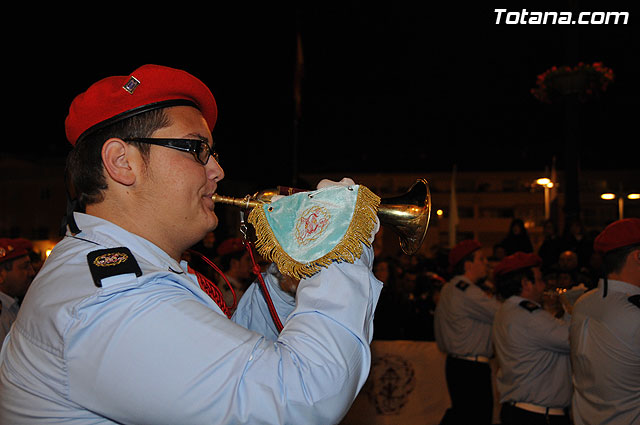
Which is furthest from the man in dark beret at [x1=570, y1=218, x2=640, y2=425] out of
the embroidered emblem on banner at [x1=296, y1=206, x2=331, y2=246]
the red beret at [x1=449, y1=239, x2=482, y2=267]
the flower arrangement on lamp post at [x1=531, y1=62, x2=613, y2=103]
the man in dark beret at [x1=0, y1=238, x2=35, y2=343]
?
the flower arrangement on lamp post at [x1=531, y1=62, x2=613, y2=103]

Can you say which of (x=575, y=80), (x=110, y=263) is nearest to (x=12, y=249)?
(x=110, y=263)

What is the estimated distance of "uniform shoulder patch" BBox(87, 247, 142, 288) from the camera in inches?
44.1

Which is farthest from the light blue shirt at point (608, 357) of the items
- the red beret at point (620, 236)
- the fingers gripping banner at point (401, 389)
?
the fingers gripping banner at point (401, 389)

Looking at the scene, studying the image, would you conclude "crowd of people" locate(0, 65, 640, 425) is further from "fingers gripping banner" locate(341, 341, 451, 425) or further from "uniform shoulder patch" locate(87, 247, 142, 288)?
"fingers gripping banner" locate(341, 341, 451, 425)

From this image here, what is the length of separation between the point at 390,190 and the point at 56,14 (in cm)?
2515

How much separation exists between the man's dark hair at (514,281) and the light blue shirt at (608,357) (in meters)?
1.49

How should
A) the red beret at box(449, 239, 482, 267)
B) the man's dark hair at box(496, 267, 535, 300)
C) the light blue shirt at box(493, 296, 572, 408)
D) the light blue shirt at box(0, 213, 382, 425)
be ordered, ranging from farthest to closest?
the red beret at box(449, 239, 482, 267) → the man's dark hair at box(496, 267, 535, 300) → the light blue shirt at box(493, 296, 572, 408) → the light blue shirt at box(0, 213, 382, 425)

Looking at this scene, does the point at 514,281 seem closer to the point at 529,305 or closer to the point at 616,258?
the point at 529,305

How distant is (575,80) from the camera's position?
8531 mm

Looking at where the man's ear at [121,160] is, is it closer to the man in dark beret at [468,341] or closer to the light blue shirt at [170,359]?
the light blue shirt at [170,359]

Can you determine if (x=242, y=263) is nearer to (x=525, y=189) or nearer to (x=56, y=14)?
(x=56, y=14)

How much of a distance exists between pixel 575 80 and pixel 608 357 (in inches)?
252

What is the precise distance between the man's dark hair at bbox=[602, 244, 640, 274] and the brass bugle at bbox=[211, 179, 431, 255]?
2.63 metres

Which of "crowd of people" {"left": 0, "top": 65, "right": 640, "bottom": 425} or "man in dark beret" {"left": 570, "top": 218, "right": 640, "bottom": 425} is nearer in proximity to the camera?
"crowd of people" {"left": 0, "top": 65, "right": 640, "bottom": 425}
